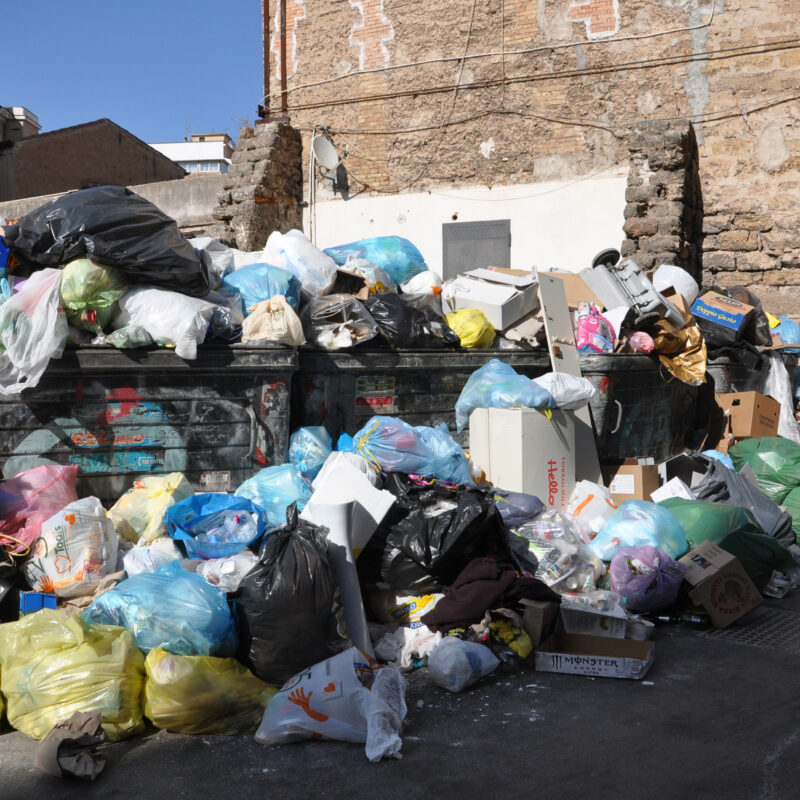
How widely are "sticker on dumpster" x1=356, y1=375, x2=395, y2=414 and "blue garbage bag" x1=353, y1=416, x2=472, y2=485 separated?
1.36 feet

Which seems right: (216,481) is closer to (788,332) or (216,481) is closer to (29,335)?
(29,335)

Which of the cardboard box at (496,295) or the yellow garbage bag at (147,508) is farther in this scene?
the cardboard box at (496,295)

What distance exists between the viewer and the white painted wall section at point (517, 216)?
32.1ft

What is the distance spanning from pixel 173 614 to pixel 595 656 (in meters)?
1.58

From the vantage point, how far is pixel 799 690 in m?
3.02

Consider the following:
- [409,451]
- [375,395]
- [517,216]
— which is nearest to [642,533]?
[409,451]

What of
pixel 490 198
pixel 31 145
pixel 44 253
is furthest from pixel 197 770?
pixel 31 145

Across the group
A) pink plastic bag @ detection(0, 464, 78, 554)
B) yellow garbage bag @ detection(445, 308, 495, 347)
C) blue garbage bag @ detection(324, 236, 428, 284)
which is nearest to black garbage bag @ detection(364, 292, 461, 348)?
yellow garbage bag @ detection(445, 308, 495, 347)

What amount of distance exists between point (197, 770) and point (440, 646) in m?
1.02

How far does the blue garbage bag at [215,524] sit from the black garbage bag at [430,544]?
507 mm

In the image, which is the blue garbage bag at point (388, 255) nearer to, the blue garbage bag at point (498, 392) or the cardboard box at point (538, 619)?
the blue garbage bag at point (498, 392)

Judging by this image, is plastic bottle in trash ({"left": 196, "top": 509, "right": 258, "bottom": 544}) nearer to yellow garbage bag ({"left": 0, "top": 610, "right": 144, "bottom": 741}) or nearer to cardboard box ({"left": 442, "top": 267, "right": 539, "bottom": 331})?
yellow garbage bag ({"left": 0, "top": 610, "right": 144, "bottom": 741})

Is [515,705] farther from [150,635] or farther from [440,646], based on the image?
[150,635]

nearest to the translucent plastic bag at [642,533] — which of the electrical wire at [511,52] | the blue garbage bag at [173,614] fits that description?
the blue garbage bag at [173,614]
